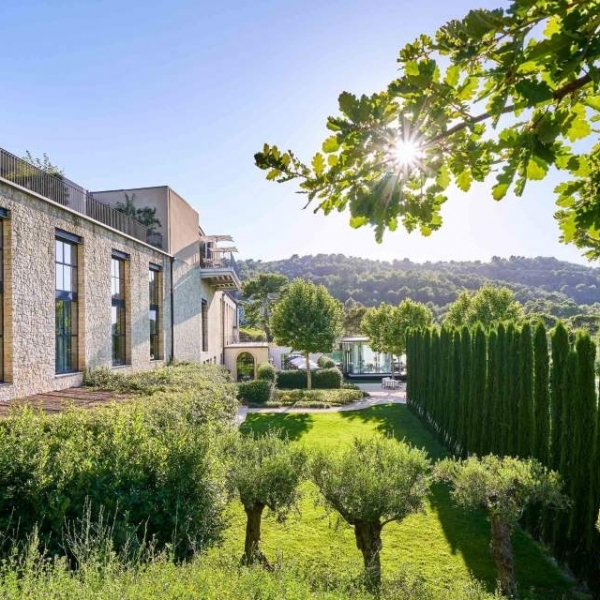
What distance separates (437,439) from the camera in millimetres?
14133

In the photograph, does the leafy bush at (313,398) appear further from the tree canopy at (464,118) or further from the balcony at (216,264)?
the tree canopy at (464,118)

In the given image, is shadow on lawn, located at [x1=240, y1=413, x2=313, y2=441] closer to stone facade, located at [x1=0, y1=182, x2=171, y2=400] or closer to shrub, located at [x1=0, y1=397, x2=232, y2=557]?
stone facade, located at [x1=0, y1=182, x2=171, y2=400]

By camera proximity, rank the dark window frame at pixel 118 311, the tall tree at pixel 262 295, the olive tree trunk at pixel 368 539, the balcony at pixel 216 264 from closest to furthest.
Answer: the olive tree trunk at pixel 368 539
the dark window frame at pixel 118 311
the balcony at pixel 216 264
the tall tree at pixel 262 295

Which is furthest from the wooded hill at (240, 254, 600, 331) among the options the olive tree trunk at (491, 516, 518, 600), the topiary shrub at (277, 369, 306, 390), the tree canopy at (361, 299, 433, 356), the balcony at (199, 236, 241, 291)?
the olive tree trunk at (491, 516, 518, 600)

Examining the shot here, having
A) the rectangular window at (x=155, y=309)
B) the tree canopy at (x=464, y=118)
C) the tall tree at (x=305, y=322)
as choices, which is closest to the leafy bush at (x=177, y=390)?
the rectangular window at (x=155, y=309)

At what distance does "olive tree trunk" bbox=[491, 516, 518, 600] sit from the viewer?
520 cm

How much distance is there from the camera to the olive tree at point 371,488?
202 inches

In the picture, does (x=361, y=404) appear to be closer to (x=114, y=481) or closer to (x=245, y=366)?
(x=245, y=366)

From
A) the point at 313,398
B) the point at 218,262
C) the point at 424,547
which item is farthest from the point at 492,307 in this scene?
the point at 424,547

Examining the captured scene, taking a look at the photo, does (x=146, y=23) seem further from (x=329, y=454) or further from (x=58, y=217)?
(x=329, y=454)

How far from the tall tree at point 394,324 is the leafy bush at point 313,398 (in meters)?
4.20

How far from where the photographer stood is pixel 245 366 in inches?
1195

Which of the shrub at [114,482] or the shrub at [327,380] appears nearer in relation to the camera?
the shrub at [114,482]

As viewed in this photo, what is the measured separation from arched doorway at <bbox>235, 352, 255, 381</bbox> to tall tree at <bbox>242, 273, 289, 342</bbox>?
1763cm
